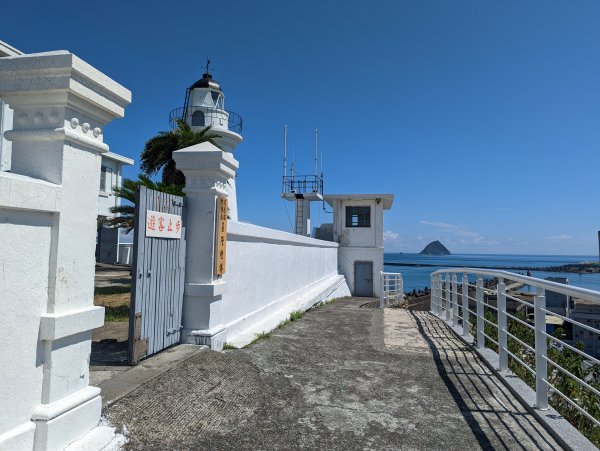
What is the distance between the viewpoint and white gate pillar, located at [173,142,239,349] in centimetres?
506

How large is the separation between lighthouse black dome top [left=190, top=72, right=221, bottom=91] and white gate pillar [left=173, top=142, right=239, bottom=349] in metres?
17.9

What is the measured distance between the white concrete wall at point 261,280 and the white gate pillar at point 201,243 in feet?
1.57

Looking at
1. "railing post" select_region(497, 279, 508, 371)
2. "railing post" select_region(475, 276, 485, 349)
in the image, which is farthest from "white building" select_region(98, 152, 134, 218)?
"railing post" select_region(497, 279, 508, 371)

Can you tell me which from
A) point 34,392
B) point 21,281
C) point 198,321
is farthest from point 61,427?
point 198,321

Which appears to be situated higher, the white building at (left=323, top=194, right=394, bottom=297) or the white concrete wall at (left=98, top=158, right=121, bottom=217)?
the white concrete wall at (left=98, top=158, right=121, bottom=217)

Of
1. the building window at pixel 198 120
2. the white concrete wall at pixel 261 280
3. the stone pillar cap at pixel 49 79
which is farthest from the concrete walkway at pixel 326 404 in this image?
the building window at pixel 198 120

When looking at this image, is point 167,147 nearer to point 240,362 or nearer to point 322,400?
point 240,362

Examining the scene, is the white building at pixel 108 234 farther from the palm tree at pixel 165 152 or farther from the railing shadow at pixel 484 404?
the railing shadow at pixel 484 404

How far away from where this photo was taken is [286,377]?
14.5 feet

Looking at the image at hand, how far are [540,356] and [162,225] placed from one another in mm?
4049

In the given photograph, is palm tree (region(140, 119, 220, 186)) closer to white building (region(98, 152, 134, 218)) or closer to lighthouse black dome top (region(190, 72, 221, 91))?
lighthouse black dome top (region(190, 72, 221, 91))

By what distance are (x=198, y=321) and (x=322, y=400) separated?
203cm

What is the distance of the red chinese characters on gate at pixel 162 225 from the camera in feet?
14.4

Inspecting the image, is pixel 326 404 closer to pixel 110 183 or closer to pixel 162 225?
pixel 162 225
